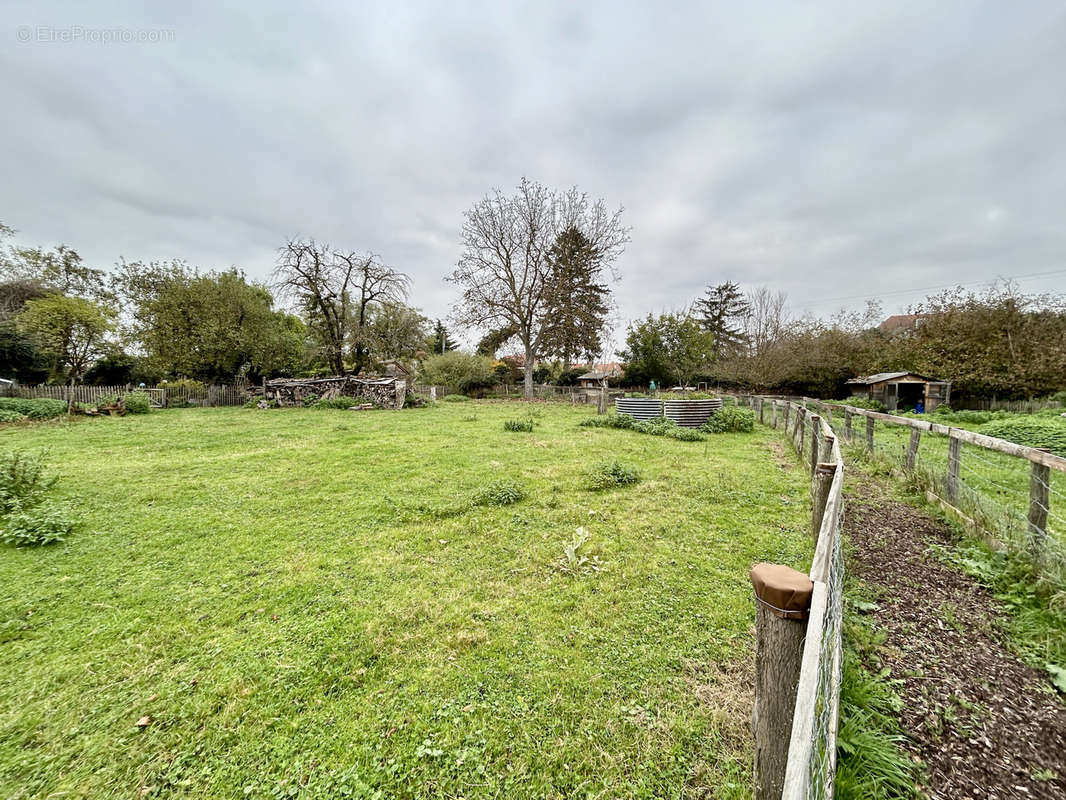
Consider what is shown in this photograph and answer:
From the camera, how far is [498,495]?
5152 mm

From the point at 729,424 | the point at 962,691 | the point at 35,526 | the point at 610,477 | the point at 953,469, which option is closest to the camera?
the point at 962,691

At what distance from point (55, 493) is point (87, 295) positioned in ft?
112

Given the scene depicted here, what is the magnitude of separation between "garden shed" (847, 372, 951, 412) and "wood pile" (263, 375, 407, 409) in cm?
2417

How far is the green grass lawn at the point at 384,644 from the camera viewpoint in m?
1.74

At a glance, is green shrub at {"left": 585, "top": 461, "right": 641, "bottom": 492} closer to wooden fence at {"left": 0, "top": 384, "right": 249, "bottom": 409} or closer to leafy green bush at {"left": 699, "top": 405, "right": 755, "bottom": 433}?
leafy green bush at {"left": 699, "top": 405, "right": 755, "bottom": 433}

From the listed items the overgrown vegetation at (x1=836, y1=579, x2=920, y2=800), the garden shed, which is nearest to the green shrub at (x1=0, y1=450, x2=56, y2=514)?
the overgrown vegetation at (x1=836, y1=579, x2=920, y2=800)

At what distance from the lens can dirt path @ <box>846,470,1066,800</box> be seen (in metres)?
1.55

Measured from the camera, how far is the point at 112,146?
11.1 metres

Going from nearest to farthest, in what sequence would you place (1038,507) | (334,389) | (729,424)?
(1038,507) < (729,424) < (334,389)

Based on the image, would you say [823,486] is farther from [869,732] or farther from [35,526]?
[35,526]

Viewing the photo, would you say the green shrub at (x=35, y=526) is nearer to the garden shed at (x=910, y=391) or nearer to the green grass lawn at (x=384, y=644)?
the green grass lawn at (x=384, y=644)

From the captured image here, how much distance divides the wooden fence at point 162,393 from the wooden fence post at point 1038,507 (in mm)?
26884

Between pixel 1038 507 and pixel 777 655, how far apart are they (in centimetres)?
354

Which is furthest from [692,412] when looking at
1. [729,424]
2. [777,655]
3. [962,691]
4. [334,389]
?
[334,389]
